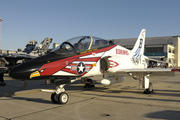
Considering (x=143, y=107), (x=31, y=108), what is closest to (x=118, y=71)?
(x=143, y=107)

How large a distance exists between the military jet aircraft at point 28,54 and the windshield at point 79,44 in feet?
76.4

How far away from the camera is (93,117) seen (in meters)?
4.62

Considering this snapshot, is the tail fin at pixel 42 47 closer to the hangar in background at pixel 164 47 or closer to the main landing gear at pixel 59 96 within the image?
the main landing gear at pixel 59 96

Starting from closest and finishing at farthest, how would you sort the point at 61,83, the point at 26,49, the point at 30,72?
the point at 30,72 → the point at 61,83 → the point at 26,49

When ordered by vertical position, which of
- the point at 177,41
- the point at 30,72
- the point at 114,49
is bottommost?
the point at 30,72

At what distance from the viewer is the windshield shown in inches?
261

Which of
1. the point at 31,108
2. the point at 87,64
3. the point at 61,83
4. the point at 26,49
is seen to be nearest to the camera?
the point at 31,108

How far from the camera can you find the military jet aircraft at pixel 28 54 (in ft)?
98.8

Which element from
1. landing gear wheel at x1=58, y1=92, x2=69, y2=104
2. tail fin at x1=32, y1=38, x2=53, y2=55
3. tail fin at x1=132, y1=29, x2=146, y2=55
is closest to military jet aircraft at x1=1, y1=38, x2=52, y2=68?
tail fin at x1=32, y1=38, x2=53, y2=55

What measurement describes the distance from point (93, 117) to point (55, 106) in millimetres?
1828

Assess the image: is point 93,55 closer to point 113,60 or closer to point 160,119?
point 113,60

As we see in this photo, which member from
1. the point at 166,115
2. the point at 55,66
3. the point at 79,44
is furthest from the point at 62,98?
the point at 166,115

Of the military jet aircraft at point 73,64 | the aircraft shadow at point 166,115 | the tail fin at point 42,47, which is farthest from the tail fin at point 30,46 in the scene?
the aircraft shadow at point 166,115

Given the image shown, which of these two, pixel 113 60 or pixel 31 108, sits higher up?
pixel 113 60
